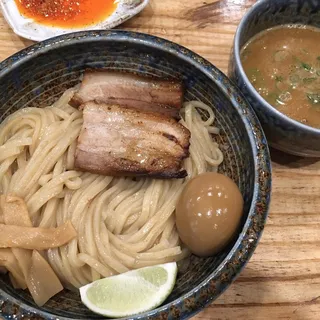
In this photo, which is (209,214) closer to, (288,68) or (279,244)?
(279,244)

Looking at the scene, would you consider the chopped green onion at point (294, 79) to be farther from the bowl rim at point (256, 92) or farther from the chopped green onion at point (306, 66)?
the bowl rim at point (256, 92)

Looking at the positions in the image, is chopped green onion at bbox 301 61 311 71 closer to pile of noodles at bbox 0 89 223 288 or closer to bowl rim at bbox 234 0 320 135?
bowl rim at bbox 234 0 320 135

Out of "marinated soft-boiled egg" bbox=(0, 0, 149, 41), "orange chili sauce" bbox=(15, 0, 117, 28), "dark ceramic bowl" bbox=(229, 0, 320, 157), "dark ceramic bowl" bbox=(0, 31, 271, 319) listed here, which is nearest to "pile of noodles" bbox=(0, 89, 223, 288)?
"dark ceramic bowl" bbox=(0, 31, 271, 319)

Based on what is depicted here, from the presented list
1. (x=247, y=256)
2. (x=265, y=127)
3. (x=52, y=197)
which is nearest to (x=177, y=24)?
(x=265, y=127)

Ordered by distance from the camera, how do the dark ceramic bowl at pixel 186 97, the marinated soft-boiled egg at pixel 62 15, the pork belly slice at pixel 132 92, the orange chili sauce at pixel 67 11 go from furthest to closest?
→ the orange chili sauce at pixel 67 11
the marinated soft-boiled egg at pixel 62 15
the pork belly slice at pixel 132 92
the dark ceramic bowl at pixel 186 97

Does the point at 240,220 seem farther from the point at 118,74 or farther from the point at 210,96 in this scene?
the point at 118,74

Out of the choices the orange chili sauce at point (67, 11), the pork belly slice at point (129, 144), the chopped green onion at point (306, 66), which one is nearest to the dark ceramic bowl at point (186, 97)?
the pork belly slice at point (129, 144)

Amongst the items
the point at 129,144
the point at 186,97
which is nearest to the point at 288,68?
the point at 186,97
